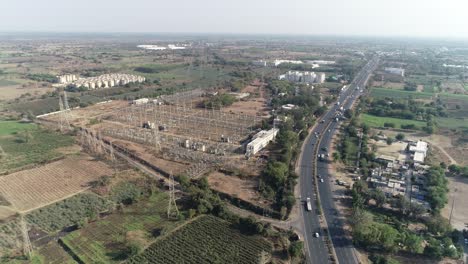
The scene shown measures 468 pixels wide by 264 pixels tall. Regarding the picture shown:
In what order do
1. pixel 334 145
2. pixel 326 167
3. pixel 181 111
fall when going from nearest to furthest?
1. pixel 326 167
2. pixel 334 145
3. pixel 181 111

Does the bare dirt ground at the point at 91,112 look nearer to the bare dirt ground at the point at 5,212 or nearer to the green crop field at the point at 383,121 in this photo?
the bare dirt ground at the point at 5,212

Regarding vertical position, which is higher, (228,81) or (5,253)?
(228,81)

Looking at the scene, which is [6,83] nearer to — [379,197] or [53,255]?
[53,255]

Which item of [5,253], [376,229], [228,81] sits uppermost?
[228,81]

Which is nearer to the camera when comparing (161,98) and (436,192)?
(436,192)

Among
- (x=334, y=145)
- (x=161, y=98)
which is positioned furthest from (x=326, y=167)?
(x=161, y=98)

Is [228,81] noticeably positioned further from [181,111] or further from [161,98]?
[181,111]

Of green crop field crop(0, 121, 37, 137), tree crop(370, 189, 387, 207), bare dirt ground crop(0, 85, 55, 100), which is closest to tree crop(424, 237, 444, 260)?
tree crop(370, 189, 387, 207)

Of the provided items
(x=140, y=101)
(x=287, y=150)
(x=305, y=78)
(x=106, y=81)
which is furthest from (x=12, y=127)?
(x=305, y=78)
